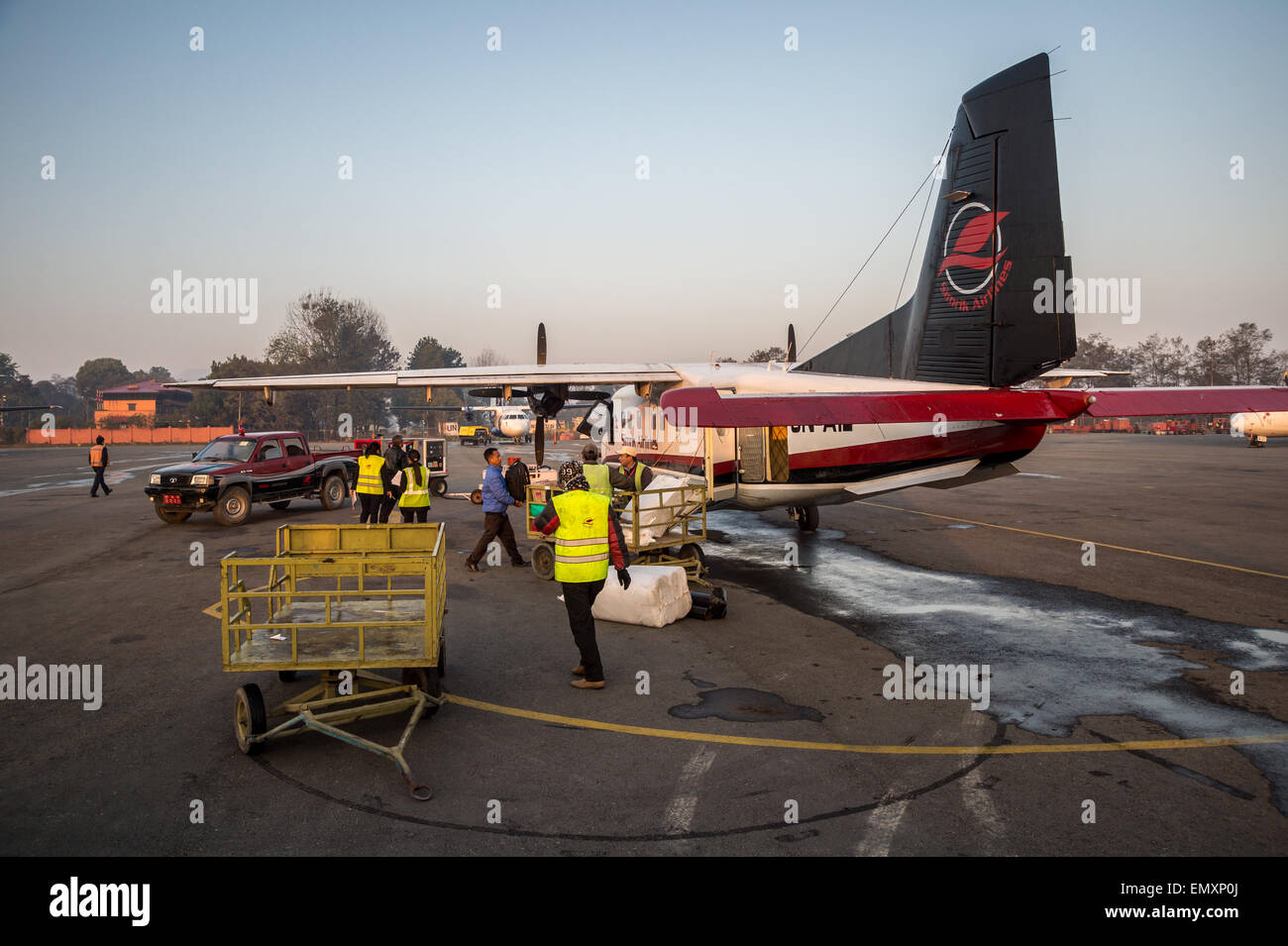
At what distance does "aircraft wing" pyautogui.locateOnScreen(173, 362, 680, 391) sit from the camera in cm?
1606

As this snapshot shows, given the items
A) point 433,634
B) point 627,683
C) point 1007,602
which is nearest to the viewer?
point 433,634

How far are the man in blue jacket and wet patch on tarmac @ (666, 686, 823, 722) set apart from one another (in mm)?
6734

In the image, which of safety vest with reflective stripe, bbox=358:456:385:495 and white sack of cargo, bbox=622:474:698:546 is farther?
safety vest with reflective stripe, bbox=358:456:385:495

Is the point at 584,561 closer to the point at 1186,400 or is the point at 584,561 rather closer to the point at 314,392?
the point at 1186,400

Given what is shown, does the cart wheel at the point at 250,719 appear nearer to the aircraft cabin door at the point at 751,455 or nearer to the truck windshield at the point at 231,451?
the aircraft cabin door at the point at 751,455

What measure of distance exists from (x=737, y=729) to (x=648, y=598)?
354 centimetres

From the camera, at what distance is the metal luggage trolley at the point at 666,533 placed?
12031 mm

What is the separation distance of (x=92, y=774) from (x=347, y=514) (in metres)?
16.7

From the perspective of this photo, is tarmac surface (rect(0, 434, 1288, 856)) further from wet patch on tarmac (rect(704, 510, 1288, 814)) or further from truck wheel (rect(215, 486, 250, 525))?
truck wheel (rect(215, 486, 250, 525))

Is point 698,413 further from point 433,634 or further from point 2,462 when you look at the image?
point 2,462

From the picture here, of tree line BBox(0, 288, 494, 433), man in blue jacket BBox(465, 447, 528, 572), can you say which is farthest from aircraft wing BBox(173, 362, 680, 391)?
tree line BBox(0, 288, 494, 433)
